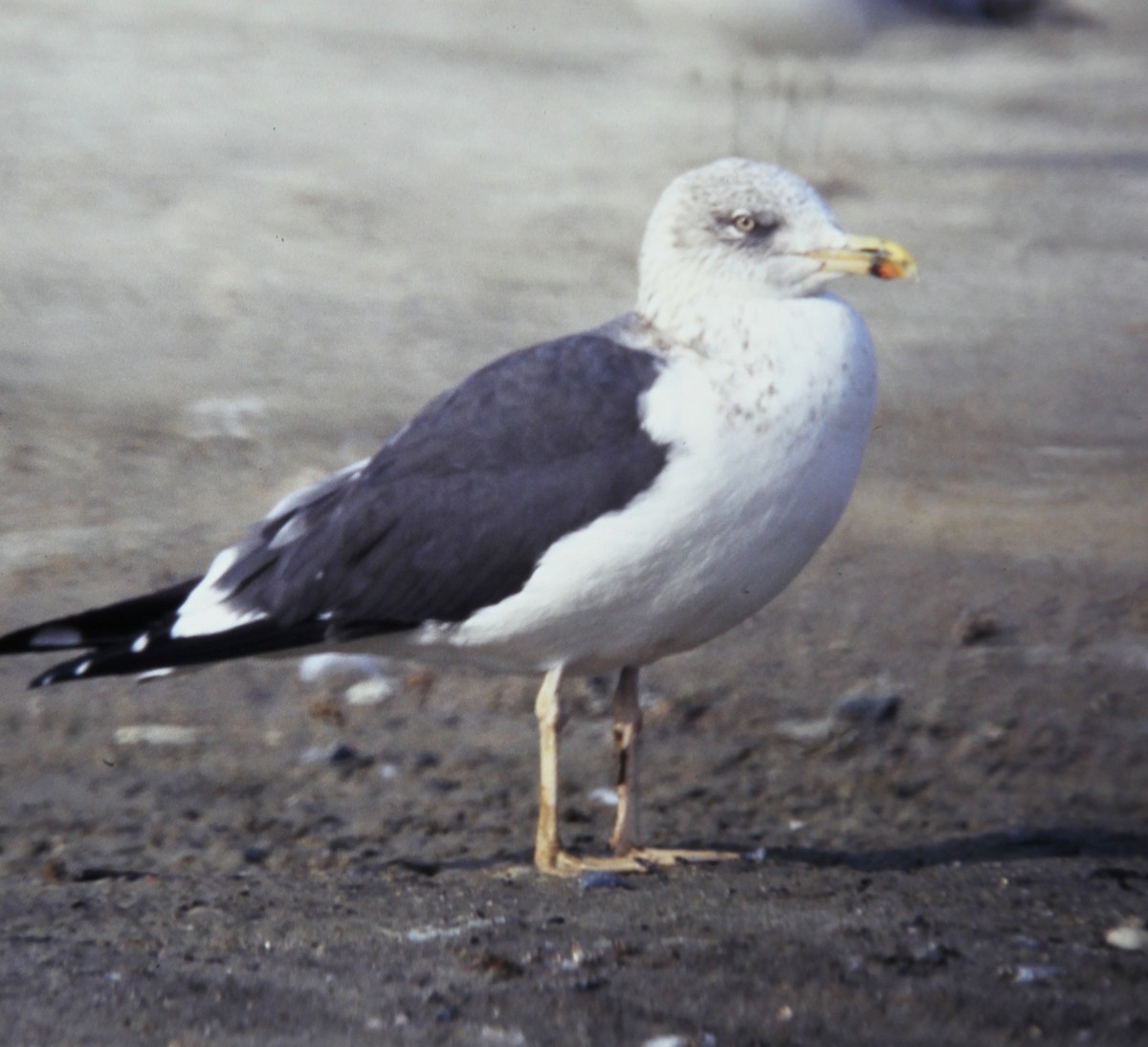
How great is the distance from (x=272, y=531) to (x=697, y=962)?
4.09ft

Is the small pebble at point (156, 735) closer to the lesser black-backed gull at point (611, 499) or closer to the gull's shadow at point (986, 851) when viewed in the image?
the lesser black-backed gull at point (611, 499)

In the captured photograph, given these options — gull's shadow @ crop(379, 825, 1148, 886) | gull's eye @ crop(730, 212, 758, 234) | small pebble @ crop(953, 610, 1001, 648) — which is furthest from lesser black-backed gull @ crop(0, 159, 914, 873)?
small pebble @ crop(953, 610, 1001, 648)

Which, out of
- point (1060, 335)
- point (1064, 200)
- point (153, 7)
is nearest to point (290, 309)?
point (1060, 335)

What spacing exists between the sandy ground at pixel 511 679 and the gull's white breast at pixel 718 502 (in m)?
0.44

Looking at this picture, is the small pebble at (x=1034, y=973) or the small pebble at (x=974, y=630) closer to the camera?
the small pebble at (x=1034, y=973)

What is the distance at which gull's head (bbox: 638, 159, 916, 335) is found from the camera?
147 inches

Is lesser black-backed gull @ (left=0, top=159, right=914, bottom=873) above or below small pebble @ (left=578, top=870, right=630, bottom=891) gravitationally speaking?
above

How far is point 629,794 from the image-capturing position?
388 cm

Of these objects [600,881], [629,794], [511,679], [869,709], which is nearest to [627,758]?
[629,794]

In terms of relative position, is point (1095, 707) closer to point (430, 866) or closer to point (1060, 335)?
point (430, 866)

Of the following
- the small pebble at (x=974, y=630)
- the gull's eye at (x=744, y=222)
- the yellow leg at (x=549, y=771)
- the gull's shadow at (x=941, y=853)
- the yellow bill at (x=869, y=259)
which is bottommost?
the small pebble at (x=974, y=630)

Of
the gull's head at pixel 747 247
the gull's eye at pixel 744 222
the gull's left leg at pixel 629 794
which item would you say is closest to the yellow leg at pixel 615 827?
the gull's left leg at pixel 629 794

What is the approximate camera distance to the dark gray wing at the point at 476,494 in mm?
3604

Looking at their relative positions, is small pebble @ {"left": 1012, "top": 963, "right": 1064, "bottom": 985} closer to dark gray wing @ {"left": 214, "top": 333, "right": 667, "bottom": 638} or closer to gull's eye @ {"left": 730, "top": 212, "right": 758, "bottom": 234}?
dark gray wing @ {"left": 214, "top": 333, "right": 667, "bottom": 638}
